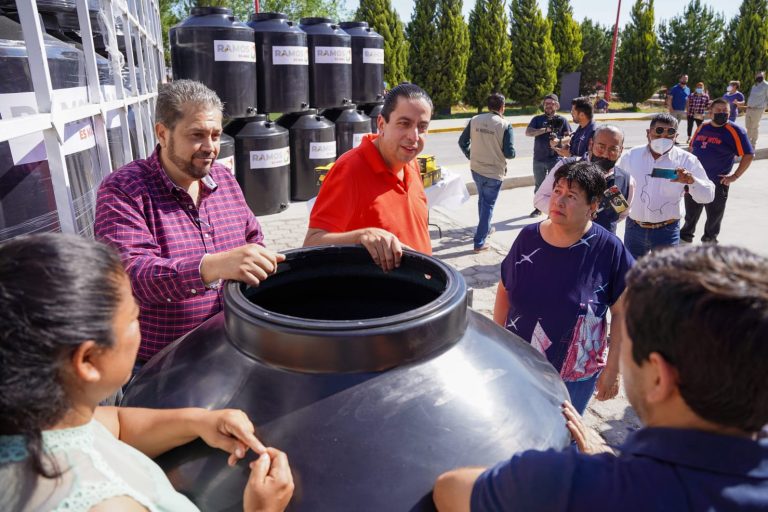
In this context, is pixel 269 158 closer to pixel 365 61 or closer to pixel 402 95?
pixel 365 61

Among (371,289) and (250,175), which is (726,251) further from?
(250,175)

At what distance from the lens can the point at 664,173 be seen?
167 inches

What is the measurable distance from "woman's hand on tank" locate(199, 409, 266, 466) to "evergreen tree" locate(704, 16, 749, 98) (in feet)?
99.6

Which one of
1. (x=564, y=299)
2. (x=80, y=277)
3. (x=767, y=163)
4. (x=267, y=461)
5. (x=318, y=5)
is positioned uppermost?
(x=318, y=5)

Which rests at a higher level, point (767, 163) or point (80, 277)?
point (80, 277)

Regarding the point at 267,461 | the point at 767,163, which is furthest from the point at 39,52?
the point at 767,163

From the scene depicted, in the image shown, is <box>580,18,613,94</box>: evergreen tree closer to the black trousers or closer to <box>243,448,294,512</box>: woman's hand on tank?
the black trousers

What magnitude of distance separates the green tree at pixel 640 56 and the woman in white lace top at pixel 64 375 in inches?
1137

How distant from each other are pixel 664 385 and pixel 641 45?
29986 mm

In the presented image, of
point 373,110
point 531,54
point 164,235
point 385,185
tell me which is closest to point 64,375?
point 164,235

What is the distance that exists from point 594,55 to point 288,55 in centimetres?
2753

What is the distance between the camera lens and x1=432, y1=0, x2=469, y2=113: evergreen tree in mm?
22641

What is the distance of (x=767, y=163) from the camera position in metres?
12.4

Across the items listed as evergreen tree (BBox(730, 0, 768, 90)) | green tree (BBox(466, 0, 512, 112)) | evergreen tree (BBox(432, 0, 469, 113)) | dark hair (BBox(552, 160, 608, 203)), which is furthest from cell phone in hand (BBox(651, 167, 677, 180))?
evergreen tree (BBox(730, 0, 768, 90))
